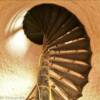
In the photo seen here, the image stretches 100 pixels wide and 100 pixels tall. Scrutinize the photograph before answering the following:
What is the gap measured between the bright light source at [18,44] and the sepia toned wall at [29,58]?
61 millimetres

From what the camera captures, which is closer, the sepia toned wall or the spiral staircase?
the sepia toned wall

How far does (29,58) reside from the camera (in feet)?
13.0

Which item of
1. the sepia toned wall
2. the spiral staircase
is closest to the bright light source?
the sepia toned wall

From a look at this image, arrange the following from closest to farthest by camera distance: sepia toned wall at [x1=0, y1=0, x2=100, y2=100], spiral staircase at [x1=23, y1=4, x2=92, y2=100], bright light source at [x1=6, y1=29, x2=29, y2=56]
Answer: sepia toned wall at [x1=0, y1=0, x2=100, y2=100]
spiral staircase at [x1=23, y1=4, x2=92, y2=100]
bright light source at [x1=6, y1=29, x2=29, y2=56]

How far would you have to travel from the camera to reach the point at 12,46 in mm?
3922

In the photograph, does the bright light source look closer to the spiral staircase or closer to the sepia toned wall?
the sepia toned wall

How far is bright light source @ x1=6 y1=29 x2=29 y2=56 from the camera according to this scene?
152 inches

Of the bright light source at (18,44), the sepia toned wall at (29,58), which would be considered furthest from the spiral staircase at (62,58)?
the bright light source at (18,44)

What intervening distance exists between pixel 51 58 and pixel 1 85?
72cm

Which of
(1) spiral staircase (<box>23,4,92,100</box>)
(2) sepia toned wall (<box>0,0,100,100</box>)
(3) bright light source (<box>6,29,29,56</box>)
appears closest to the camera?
(2) sepia toned wall (<box>0,0,100,100</box>)

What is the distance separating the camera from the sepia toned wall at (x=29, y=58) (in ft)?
11.5

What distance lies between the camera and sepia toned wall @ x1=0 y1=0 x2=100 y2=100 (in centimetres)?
352

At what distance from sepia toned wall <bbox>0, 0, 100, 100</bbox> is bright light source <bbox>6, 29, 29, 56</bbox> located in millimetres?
61

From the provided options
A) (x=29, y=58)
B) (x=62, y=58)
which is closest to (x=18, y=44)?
(x=29, y=58)
